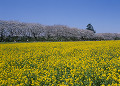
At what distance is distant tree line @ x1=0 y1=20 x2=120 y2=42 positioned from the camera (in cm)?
3416

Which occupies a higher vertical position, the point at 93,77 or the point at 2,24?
the point at 2,24

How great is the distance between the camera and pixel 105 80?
5.09 m

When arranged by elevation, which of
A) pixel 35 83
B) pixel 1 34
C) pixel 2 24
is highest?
pixel 2 24

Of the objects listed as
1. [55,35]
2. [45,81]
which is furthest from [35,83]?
[55,35]

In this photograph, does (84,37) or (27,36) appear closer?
(27,36)

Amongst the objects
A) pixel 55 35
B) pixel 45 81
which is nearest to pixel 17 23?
pixel 55 35

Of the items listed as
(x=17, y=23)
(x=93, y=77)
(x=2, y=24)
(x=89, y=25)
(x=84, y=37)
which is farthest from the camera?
(x=89, y=25)

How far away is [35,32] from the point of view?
38.8m

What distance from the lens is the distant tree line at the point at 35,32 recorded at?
34156mm

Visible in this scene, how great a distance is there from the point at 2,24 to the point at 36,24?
9.65m

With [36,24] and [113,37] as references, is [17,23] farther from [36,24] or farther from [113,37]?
[113,37]

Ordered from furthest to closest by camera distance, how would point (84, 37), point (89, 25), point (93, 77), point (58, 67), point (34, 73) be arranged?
point (89, 25)
point (84, 37)
point (58, 67)
point (34, 73)
point (93, 77)

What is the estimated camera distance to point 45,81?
5.23 metres

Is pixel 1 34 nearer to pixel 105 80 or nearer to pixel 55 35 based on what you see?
pixel 55 35
